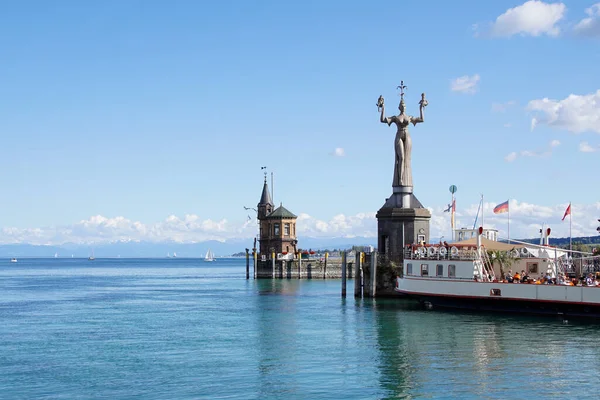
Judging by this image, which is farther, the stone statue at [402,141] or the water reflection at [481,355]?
the stone statue at [402,141]

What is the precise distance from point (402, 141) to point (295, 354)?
33.2 m

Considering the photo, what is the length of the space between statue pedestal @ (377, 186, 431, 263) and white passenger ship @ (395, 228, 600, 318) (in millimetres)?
2445

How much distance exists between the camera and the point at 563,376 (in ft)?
115

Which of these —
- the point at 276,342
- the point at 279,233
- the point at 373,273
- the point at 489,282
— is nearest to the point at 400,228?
the point at 373,273

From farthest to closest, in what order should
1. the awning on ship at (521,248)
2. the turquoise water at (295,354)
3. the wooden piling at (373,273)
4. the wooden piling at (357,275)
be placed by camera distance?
the wooden piling at (357,275)
the wooden piling at (373,273)
the awning on ship at (521,248)
the turquoise water at (295,354)

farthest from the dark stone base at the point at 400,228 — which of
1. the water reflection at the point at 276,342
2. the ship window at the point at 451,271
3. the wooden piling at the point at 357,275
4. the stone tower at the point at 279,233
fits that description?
the stone tower at the point at 279,233

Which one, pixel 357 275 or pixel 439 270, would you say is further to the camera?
pixel 357 275

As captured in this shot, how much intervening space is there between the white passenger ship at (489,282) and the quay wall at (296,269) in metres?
51.2

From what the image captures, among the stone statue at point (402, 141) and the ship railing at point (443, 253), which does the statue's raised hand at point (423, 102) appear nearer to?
the stone statue at point (402, 141)

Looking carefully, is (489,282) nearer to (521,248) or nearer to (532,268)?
(532,268)

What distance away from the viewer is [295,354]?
41438 millimetres

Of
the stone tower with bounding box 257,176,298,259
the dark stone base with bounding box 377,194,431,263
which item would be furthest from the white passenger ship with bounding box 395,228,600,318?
the stone tower with bounding box 257,176,298,259

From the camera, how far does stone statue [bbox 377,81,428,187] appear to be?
7012cm

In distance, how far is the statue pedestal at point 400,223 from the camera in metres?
68.5
